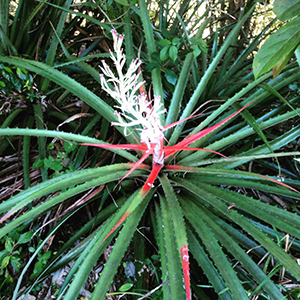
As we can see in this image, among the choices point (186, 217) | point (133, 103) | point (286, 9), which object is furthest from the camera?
point (186, 217)

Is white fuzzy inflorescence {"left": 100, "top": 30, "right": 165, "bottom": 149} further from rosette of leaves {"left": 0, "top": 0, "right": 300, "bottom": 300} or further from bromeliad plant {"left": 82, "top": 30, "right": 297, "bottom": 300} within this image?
rosette of leaves {"left": 0, "top": 0, "right": 300, "bottom": 300}

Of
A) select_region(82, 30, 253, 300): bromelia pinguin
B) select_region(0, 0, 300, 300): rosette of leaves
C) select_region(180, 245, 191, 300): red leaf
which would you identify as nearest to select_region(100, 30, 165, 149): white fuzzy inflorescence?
select_region(82, 30, 253, 300): bromelia pinguin

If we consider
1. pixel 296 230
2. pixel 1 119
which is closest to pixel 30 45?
pixel 1 119

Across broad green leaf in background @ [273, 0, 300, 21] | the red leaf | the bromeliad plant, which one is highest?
broad green leaf in background @ [273, 0, 300, 21]

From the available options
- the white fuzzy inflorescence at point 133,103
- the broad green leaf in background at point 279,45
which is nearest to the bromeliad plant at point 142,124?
the white fuzzy inflorescence at point 133,103

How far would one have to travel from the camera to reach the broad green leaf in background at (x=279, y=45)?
0.56 metres

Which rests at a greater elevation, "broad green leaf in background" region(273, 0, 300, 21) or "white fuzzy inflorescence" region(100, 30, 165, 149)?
"broad green leaf in background" region(273, 0, 300, 21)

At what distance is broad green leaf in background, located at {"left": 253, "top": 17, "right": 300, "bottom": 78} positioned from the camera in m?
0.56

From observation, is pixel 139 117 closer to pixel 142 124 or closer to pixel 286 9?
pixel 142 124

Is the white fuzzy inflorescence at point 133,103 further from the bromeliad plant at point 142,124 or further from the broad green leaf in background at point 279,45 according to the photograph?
the broad green leaf in background at point 279,45

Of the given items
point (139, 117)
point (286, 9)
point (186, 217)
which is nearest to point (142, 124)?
point (139, 117)

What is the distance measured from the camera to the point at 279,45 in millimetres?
579

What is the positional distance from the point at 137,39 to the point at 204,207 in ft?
3.82

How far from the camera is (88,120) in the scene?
1.43 metres
